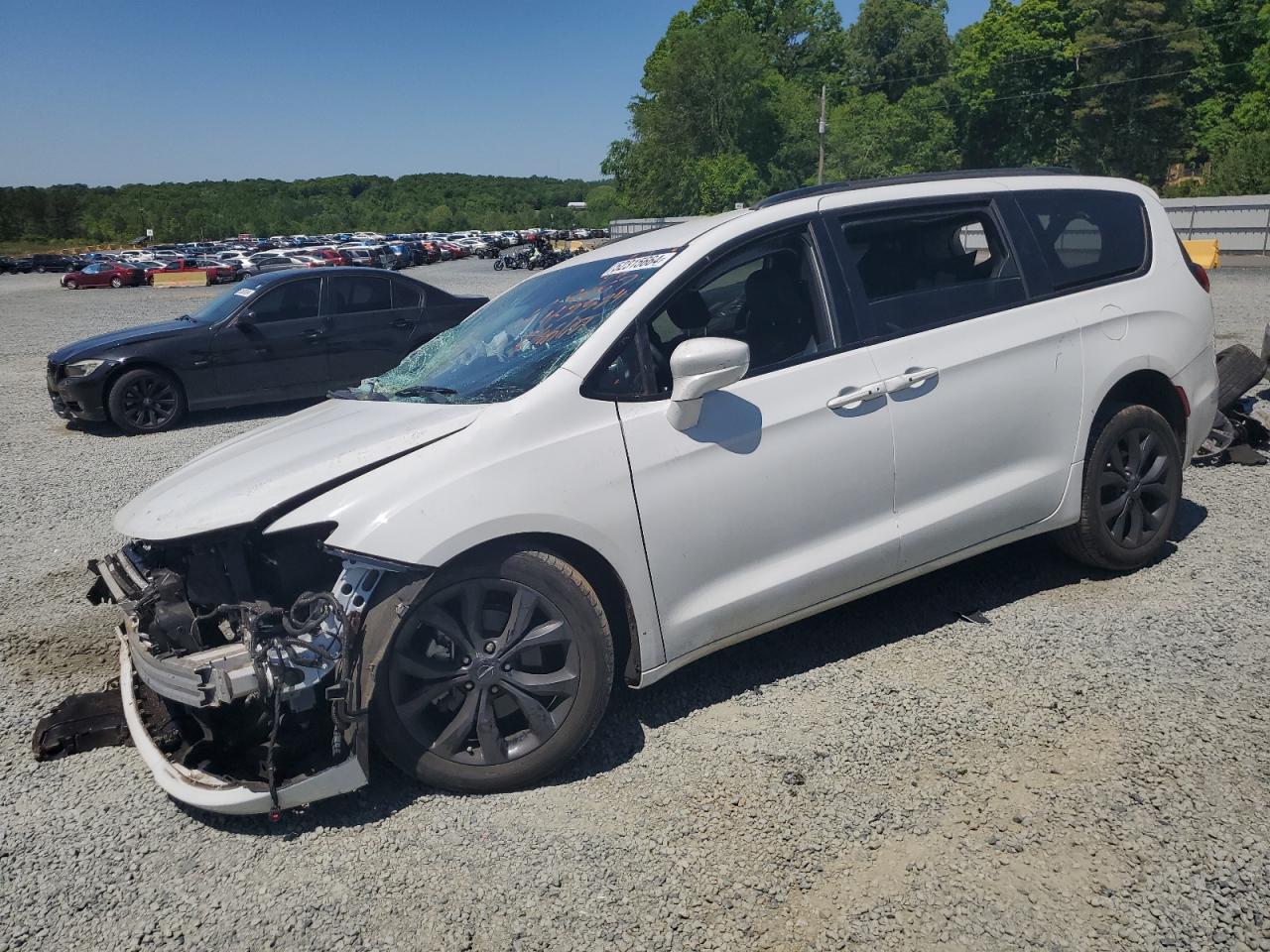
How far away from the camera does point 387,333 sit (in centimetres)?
1131

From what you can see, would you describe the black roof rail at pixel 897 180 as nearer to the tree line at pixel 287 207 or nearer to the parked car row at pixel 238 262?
the parked car row at pixel 238 262

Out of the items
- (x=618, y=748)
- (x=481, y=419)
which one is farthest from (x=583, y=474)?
(x=618, y=748)

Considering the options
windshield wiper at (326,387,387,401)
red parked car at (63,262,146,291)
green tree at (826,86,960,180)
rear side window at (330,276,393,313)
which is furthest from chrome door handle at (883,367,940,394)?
green tree at (826,86,960,180)

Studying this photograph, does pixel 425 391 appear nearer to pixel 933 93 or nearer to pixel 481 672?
pixel 481 672

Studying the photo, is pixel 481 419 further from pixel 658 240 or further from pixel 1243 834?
pixel 1243 834

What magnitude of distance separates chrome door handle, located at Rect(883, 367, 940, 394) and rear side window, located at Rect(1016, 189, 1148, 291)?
938 millimetres

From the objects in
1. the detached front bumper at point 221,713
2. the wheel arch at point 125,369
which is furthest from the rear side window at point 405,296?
the detached front bumper at point 221,713

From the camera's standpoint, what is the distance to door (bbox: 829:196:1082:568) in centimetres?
392

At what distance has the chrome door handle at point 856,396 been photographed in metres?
3.71

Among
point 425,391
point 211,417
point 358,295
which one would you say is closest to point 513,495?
point 425,391

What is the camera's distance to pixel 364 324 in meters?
11.1

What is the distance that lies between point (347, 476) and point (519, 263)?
42.6m

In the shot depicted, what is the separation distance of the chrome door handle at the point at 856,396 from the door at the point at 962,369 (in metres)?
0.05

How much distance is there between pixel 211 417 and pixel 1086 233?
31.3 ft
